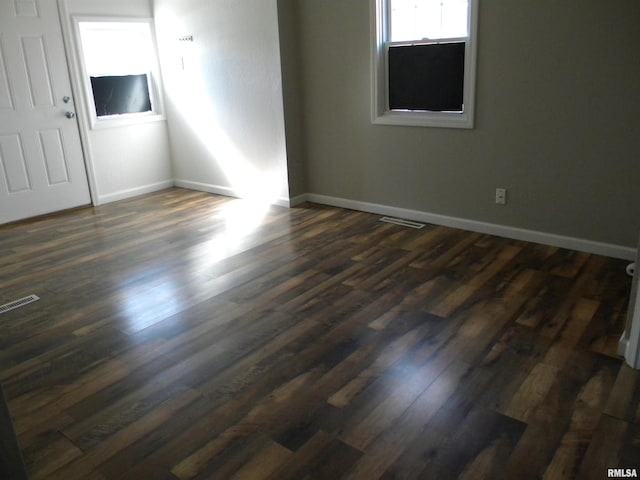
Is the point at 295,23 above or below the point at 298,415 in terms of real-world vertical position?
above

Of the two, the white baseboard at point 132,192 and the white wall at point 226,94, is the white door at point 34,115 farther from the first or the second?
the white wall at point 226,94

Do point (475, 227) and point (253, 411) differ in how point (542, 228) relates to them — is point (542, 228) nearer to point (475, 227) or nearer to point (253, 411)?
point (475, 227)

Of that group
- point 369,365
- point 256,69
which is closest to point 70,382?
point 369,365

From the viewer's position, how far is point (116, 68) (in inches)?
219

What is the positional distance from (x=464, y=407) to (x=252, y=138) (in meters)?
3.68

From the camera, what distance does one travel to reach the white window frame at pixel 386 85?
386cm

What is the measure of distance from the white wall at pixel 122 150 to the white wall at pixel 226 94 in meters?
0.19

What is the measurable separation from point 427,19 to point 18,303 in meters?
3.50

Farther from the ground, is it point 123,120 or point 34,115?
point 34,115

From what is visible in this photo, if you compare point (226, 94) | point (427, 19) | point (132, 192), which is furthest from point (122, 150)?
point (427, 19)

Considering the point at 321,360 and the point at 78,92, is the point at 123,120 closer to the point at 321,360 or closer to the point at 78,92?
the point at 78,92

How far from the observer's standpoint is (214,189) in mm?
5805

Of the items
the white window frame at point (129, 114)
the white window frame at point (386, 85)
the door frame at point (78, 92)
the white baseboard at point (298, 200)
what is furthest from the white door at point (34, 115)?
the white window frame at point (386, 85)

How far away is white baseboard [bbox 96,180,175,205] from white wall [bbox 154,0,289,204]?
273mm
